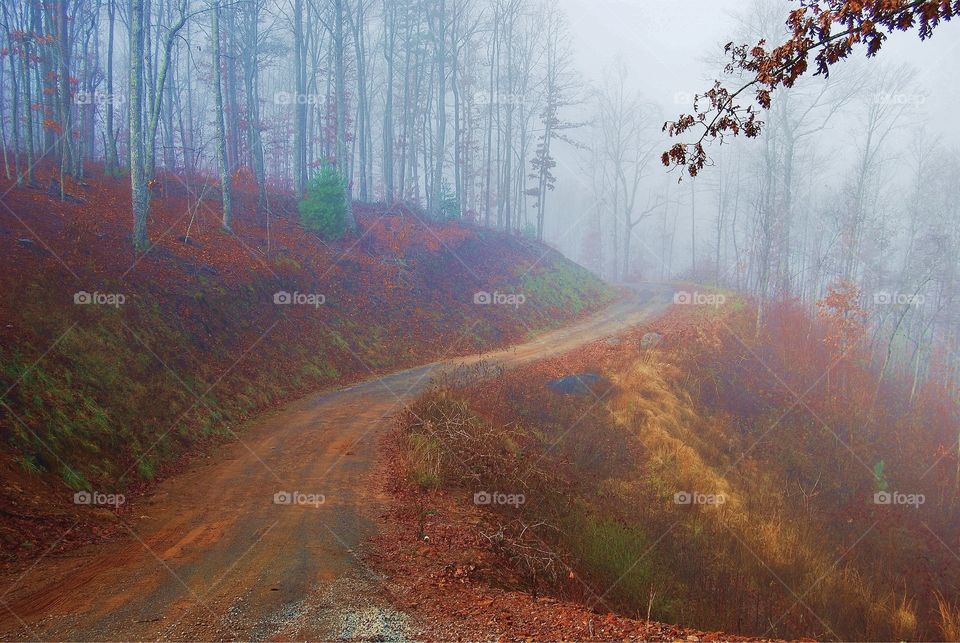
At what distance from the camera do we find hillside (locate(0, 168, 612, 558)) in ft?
25.5

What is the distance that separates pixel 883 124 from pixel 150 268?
36.2m

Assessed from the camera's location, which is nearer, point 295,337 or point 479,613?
point 479,613

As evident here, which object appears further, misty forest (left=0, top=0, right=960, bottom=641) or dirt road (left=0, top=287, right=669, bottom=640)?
misty forest (left=0, top=0, right=960, bottom=641)

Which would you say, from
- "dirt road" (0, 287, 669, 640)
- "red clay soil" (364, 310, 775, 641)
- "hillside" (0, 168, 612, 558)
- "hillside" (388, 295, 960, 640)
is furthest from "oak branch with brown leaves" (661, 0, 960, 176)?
"hillside" (0, 168, 612, 558)

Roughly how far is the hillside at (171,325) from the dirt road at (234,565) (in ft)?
2.06

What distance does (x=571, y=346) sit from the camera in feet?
65.5

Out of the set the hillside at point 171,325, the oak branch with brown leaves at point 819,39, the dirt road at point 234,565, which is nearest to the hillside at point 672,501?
the dirt road at point 234,565

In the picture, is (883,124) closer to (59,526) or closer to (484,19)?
(484,19)

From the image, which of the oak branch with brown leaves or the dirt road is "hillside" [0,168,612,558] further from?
the oak branch with brown leaves

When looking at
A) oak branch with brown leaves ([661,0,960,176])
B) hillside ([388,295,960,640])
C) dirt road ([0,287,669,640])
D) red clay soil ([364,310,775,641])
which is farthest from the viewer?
hillside ([388,295,960,640])

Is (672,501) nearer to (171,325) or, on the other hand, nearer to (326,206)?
(171,325)

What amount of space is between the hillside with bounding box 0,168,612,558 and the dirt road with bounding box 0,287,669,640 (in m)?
0.63

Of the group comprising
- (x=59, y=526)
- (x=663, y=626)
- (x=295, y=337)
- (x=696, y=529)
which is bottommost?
(x=696, y=529)

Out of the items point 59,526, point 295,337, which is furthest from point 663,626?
point 295,337
